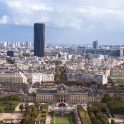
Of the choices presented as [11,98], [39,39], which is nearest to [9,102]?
[11,98]

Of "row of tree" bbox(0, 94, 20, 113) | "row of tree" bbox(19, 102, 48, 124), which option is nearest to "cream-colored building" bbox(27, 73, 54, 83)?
"row of tree" bbox(0, 94, 20, 113)

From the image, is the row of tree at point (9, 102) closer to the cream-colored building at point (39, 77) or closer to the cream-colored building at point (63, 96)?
the cream-colored building at point (63, 96)

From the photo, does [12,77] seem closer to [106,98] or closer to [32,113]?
[106,98]

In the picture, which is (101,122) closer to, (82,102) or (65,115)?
(65,115)

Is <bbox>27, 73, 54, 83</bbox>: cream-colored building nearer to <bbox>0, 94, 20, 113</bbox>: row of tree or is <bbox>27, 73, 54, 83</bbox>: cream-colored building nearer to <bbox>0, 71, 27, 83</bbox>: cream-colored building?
<bbox>0, 71, 27, 83</bbox>: cream-colored building

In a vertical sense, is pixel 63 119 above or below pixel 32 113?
below

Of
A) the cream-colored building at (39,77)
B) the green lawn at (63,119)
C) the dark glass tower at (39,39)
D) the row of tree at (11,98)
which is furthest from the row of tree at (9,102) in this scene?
the dark glass tower at (39,39)
